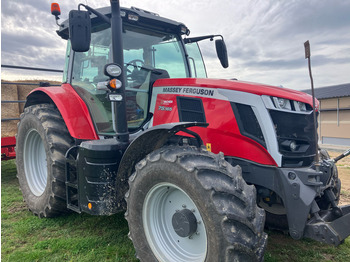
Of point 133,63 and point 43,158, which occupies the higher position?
point 133,63

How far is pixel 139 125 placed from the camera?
3.18 metres

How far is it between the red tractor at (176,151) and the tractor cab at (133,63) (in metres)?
0.01

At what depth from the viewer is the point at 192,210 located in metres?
2.29

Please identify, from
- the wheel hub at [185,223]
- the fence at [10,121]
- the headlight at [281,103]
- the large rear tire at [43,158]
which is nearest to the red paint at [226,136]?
the headlight at [281,103]

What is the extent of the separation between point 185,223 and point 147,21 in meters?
2.29

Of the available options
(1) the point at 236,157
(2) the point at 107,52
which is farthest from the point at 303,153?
(2) the point at 107,52

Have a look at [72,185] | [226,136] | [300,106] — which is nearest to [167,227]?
[226,136]

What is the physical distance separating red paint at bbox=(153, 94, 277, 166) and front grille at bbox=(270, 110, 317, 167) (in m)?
0.18

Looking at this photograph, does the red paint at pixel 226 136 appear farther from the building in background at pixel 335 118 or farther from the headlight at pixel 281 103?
the building in background at pixel 335 118

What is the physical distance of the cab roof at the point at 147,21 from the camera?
3147 mm

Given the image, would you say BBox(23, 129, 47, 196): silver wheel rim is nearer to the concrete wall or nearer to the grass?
the grass

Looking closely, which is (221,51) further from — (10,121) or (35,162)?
(10,121)

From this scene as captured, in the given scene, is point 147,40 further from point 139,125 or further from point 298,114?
point 298,114

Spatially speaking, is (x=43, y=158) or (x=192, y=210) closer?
(x=192, y=210)
